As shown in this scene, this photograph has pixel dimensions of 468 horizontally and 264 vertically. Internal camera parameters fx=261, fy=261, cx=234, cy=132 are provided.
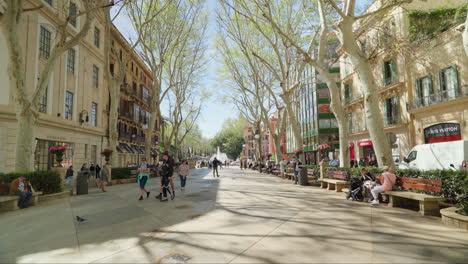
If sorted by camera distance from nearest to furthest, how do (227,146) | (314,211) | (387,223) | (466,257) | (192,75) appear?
1. (466,257)
2. (387,223)
3. (314,211)
4. (192,75)
5. (227,146)

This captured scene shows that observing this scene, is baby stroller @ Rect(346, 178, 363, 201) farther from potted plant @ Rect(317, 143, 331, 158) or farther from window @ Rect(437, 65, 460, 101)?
potted plant @ Rect(317, 143, 331, 158)

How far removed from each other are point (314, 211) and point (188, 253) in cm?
426

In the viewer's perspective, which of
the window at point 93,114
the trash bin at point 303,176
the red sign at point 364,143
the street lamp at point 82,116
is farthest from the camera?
the red sign at point 364,143

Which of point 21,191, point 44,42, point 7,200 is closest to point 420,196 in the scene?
point 7,200

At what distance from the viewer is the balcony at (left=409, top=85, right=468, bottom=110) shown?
1736 cm

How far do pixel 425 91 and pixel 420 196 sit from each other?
1769 cm

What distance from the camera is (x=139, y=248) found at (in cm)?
438

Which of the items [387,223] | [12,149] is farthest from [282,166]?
[12,149]

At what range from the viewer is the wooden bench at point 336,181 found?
1172 centimetres

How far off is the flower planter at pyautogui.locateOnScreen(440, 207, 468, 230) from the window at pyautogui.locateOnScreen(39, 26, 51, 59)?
69.9 ft

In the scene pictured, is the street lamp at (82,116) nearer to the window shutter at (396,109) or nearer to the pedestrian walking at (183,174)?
the pedestrian walking at (183,174)

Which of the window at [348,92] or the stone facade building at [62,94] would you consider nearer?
the stone facade building at [62,94]

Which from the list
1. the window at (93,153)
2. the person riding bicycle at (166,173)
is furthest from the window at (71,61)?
the person riding bicycle at (166,173)

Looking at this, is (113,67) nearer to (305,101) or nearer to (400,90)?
(400,90)
